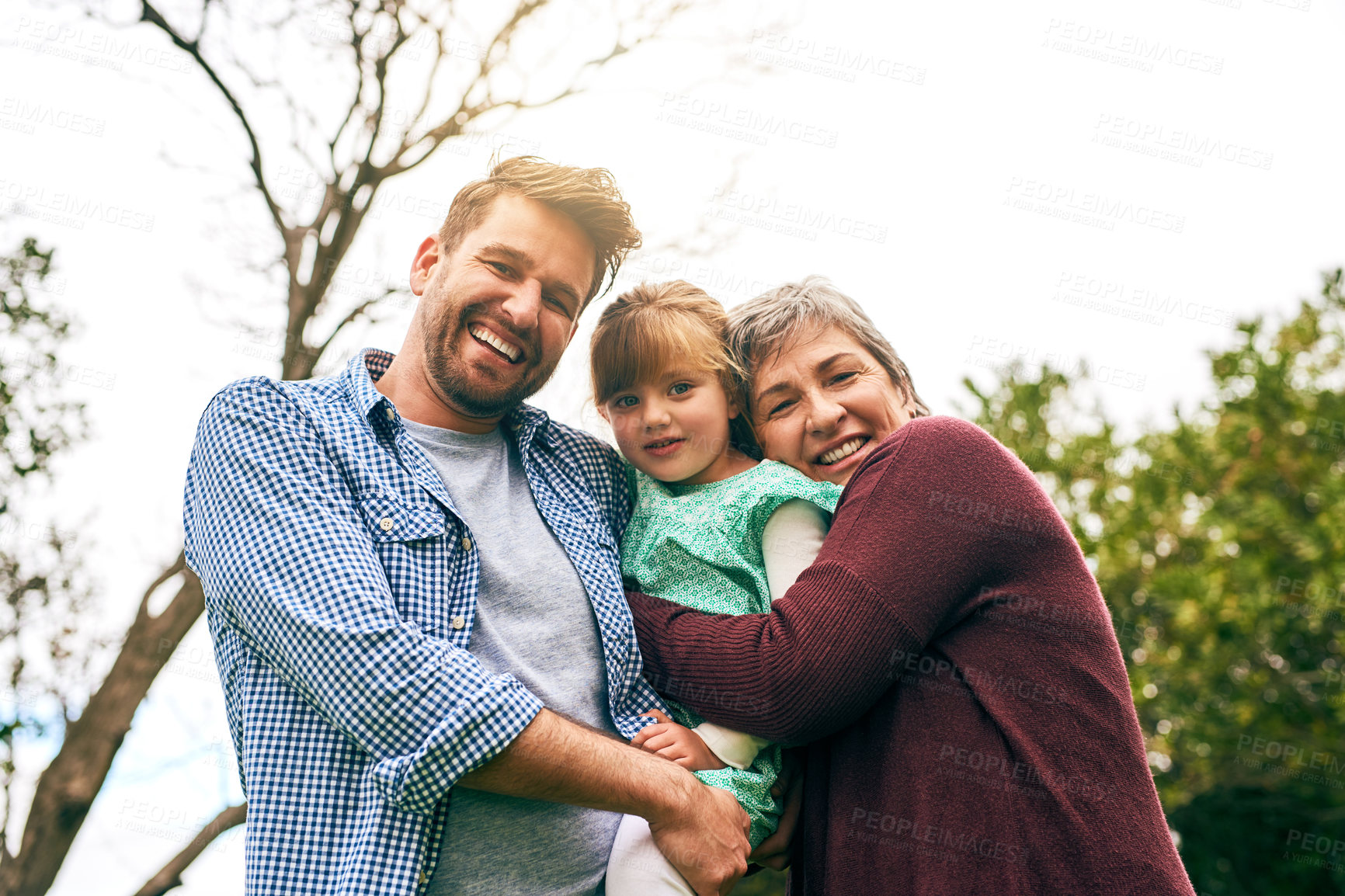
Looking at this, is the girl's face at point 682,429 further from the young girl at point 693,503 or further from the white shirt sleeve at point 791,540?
the white shirt sleeve at point 791,540

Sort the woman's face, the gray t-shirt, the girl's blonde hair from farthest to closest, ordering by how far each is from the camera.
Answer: the girl's blonde hair
the woman's face
the gray t-shirt

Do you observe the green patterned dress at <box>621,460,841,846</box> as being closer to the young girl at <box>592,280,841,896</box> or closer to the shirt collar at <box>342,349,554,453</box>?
the young girl at <box>592,280,841,896</box>

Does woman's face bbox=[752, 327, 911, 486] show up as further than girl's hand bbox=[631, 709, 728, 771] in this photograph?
Yes

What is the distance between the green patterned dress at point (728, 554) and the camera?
1.92m

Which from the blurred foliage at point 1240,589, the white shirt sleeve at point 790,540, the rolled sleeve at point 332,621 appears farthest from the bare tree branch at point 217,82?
the blurred foliage at point 1240,589

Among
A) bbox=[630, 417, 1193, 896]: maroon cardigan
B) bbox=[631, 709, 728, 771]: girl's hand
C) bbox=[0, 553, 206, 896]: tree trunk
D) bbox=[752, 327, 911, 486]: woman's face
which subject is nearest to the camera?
bbox=[630, 417, 1193, 896]: maroon cardigan

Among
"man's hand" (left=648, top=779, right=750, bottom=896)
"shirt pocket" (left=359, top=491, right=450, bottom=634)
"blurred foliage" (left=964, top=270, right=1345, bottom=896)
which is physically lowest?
"blurred foliage" (left=964, top=270, right=1345, bottom=896)

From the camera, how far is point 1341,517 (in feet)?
18.1

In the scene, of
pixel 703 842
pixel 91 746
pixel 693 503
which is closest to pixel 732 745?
pixel 703 842

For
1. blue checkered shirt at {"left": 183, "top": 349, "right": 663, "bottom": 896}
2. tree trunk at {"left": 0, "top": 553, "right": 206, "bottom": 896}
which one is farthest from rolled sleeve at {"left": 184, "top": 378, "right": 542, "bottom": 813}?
tree trunk at {"left": 0, "top": 553, "right": 206, "bottom": 896}

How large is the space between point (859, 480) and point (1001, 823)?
2.21 feet

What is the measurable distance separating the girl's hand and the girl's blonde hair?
0.83 meters

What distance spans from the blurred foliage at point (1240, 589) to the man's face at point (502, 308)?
5.49 meters

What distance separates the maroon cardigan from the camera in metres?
1.58
